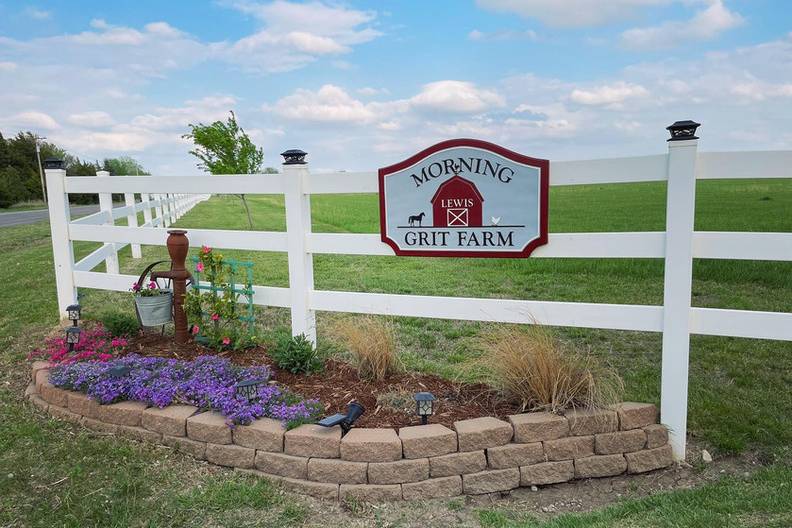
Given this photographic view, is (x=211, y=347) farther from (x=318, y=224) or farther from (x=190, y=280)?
(x=318, y=224)

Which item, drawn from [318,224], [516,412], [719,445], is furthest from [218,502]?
[318,224]

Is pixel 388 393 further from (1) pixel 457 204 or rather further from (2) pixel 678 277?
(2) pixel 678 277

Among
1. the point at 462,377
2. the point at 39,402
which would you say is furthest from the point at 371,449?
the point at 39,402

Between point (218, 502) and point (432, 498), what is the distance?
115 centimetres

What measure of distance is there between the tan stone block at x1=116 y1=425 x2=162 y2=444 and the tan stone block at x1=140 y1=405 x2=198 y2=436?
0.10 ft

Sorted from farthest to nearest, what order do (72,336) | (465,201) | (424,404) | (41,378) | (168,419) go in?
(72,336), (41,378), (465,201), (168,419), (424,404)

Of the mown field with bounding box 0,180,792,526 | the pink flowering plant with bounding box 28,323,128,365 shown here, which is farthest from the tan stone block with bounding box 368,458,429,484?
the pink flowering plant with bounding box 28,323,128,365

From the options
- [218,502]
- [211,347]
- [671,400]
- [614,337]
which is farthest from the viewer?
[614,337]

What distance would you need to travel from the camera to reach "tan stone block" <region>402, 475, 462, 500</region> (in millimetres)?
3080

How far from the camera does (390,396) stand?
3.74 metres

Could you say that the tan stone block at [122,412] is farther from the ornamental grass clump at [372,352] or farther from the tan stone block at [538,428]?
the tan stone block at [538,428]

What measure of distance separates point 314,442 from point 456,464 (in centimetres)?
82

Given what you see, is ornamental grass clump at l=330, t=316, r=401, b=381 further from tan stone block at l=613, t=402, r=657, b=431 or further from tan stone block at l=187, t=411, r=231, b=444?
tan stone block at l=613, t=402, r=657, b=431

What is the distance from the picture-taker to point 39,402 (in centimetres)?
420
